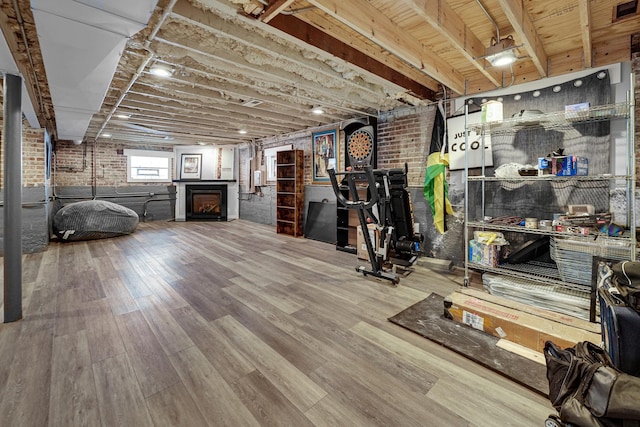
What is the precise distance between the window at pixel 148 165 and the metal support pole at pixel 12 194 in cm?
640

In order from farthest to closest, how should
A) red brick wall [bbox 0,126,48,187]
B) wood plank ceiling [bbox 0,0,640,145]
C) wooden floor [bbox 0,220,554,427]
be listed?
red brick wall [bbox 0,126,48,187], wood plank ceiling [bbox 0,0,640,145], wooden floor [bbox 0,220,554,427]

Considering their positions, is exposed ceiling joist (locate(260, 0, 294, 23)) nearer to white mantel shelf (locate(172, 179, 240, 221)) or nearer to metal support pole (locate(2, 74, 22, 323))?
metal support pole (locate(2, 74, 22, 323))

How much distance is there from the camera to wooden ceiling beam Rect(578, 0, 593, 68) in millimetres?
2002

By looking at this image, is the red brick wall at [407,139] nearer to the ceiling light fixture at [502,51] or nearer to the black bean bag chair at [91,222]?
the ceiling light fixture at [502,51]

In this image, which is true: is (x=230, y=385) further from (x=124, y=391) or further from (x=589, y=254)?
(x=589, y=254)

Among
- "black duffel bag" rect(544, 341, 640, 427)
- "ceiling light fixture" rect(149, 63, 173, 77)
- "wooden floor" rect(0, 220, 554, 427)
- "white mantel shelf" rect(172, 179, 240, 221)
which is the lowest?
"wooden floor" rect(0, 220, 554, 427)

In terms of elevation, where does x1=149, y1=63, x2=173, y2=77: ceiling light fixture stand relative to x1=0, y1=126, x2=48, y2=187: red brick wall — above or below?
above

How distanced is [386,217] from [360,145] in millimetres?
1898

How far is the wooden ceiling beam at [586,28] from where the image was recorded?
200 cm

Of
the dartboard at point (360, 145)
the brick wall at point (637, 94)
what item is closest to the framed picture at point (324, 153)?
the dartboard at point (360, 145)

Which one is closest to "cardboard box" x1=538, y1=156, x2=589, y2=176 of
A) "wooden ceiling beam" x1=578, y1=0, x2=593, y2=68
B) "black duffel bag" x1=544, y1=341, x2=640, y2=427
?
"wooden ceiling beam" x1=578, y1=0, x2=593, y2=68

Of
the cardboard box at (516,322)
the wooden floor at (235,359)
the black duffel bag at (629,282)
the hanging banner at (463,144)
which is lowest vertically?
the wooden floor at (235,359)

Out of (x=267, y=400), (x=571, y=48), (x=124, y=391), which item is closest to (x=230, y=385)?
(x=267, y=400)

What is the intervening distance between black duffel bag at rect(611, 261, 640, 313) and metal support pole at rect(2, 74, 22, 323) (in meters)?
4.04
